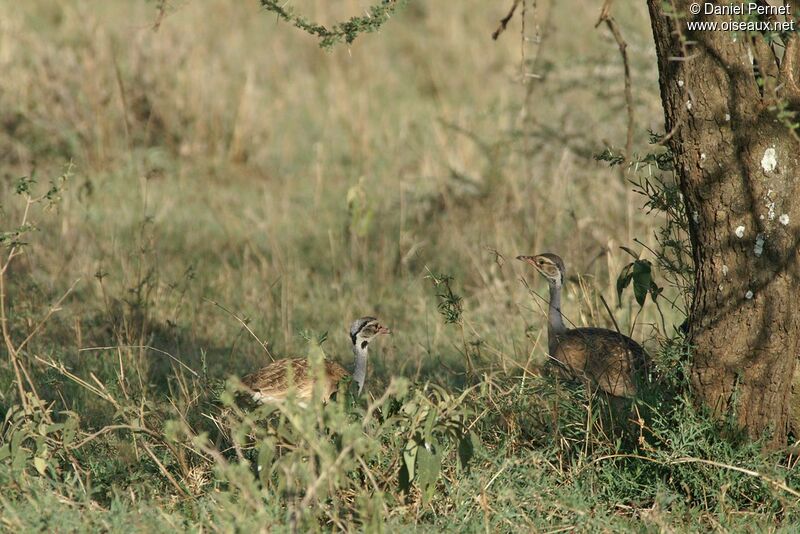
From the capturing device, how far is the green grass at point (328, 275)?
14.0 ft

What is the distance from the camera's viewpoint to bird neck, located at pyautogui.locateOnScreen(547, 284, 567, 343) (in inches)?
229

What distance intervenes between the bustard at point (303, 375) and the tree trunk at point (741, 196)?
1642 millimetres

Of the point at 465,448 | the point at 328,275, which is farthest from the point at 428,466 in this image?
the point at 328,275

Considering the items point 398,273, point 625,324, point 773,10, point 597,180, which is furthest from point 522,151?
point 773,10

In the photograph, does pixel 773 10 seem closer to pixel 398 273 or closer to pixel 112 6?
pixel 398 273

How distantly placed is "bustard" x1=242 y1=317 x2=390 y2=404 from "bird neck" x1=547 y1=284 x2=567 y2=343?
3.08ft

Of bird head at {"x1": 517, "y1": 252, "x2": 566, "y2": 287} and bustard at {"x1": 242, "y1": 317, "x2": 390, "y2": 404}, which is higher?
bird head at {"x1": 517, "y1": 252, "x2": 566, "y2": 287}

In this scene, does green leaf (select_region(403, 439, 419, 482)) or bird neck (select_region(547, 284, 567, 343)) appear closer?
green leaf (select_region(403, 439, 419, 482))

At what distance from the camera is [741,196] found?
169 inches

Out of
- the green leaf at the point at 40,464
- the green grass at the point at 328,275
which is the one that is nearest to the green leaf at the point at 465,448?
the green grass at the point at 328,275

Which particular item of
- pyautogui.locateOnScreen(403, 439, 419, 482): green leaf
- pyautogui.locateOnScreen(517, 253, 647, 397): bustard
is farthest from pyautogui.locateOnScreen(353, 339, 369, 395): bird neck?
pyautogui.locateOnScreen(403, 439, 419, 482): green leaf

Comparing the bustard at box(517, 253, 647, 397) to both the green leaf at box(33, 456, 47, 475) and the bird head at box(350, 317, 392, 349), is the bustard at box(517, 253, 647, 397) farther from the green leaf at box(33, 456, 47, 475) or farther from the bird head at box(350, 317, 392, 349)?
the green leaf at box(33, 456, 47, 475)

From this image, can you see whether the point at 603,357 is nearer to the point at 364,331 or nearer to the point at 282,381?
the point at 364,331

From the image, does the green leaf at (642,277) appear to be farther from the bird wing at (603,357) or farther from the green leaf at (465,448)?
the green leaf at (465,448)
